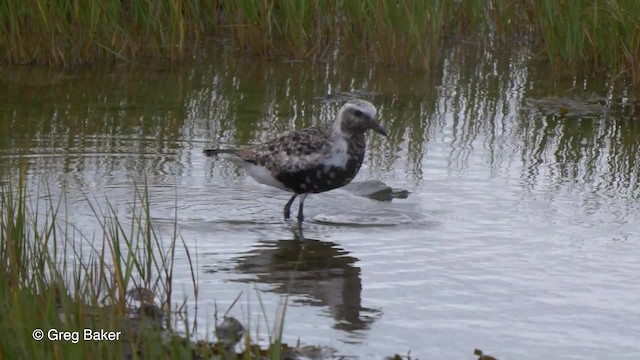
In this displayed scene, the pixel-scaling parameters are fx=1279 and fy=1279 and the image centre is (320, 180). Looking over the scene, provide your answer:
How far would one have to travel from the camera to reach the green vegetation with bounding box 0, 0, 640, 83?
472 inches

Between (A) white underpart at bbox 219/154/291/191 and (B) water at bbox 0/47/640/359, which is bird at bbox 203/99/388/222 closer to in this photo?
(A) white underpart at bbox 219/154/291/191

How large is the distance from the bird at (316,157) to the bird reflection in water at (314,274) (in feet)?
1.31

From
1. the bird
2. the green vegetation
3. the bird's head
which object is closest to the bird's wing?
the bird

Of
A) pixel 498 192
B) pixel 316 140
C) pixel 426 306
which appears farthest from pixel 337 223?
pixel 426 306

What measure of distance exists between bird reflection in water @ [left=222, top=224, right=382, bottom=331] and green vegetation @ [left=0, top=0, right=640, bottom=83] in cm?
483

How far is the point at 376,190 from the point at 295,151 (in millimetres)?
801

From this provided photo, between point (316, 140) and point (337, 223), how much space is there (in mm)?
563

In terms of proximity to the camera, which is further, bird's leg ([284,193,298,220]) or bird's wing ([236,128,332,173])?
bird's leg ([284,193,298,220])

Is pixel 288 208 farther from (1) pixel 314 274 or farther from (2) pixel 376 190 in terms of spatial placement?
(1) pixel 314 274

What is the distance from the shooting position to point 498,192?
8836 mm

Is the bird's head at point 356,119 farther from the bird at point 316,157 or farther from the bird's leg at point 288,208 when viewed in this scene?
the bird's leg at point 288,208

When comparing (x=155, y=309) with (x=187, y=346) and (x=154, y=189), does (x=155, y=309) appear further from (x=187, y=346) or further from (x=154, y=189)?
(x=154, y=189)

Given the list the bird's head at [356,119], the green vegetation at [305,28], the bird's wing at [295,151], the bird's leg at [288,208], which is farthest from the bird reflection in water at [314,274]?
the green vegetation at [305,28]

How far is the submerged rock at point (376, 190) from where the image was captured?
28.7 feet
